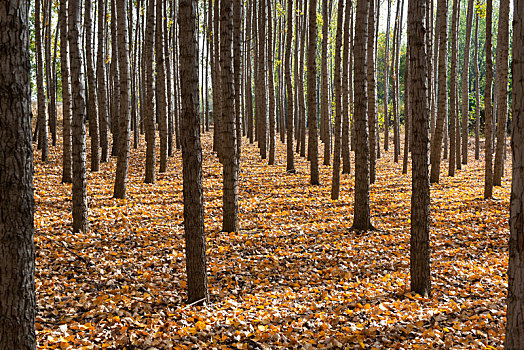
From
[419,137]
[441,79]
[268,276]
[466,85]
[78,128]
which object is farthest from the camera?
[466,85]

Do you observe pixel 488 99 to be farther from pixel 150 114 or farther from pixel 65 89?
pixel 65 89

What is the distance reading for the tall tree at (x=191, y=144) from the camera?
4816 mm

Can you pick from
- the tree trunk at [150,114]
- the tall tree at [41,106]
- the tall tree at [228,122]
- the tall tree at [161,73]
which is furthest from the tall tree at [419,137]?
Result: the tall tree at [41,106]

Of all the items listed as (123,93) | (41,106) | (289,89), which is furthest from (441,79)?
(41,106)

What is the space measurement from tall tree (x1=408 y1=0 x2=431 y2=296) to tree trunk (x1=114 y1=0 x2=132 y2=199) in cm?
692

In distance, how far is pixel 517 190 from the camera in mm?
2584

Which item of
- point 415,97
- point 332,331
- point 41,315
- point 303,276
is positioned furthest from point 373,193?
point 41,315

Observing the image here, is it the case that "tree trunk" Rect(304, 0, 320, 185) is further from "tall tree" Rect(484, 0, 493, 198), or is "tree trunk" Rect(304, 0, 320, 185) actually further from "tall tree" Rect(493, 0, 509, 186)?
"tall tree" Rect(493, 0, 509, 186)

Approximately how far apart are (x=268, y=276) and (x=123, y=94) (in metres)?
5.98

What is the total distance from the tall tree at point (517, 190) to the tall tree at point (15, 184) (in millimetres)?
3202

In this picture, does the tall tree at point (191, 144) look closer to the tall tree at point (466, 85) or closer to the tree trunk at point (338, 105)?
the tree trunk at point (338, 105)

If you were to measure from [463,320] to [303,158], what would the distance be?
1465 cm

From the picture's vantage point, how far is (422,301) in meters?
5.52

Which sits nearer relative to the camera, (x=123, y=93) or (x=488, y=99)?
(x=123, y=93)
